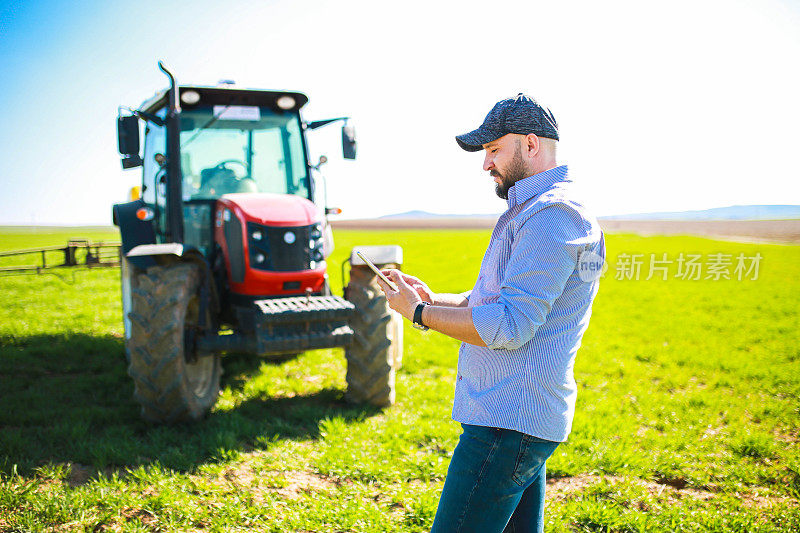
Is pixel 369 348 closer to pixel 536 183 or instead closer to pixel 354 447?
pixel 354 447

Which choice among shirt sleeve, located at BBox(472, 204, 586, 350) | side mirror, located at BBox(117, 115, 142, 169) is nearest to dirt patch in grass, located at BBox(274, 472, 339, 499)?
shirt sleeve, located at BBox(472, 204, 586, 350)

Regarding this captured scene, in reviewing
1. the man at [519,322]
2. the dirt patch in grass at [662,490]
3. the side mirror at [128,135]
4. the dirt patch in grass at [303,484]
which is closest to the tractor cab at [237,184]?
the side mirror at [128,135]

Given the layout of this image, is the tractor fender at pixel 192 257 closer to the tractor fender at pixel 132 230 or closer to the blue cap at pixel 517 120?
the tractor fender at pixel 132 230

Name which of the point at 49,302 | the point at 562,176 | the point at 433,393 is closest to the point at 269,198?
the point at 433,393

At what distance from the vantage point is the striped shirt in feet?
5.19

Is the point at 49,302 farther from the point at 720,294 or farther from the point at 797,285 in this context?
the point at 797,285

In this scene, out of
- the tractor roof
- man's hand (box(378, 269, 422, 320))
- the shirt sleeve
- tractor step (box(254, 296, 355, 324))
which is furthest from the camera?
the tractor roof

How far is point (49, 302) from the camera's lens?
10305 mm

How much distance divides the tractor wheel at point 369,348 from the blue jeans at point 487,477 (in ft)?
9.39

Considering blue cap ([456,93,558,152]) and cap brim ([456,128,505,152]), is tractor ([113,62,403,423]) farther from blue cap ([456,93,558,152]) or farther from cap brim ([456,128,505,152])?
blue cap ([456,93,558,152])

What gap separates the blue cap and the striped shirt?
0.14 metres

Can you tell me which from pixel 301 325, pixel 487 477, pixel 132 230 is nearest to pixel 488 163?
pixel 487 477

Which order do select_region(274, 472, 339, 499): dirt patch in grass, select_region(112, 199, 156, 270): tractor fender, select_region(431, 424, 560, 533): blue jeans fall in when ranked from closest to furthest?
select_region(431, 424, 560, 533): blue jeans, select_region(274, 472, 339, 499): dirt patch in grass, select_region(112, 199, 156, 270): tractor fender

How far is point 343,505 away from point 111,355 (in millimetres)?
4373
